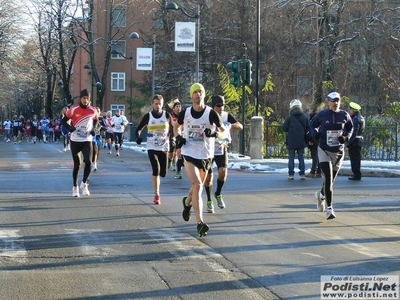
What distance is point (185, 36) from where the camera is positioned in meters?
31.0

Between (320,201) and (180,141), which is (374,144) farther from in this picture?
(180,141)

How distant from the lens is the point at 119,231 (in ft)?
32.0

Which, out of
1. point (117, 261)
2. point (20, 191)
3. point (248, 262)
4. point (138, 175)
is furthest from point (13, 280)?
point (138, 175)

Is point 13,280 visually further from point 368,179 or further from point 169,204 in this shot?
point 368,179

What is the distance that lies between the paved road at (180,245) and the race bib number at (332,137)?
1.10 m

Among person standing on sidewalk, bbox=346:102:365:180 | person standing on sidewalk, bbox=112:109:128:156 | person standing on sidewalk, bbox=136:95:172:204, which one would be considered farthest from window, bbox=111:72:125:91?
person standing on sidewalk, bbox=136:95:172:204

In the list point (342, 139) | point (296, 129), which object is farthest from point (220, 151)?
point (296, 129)

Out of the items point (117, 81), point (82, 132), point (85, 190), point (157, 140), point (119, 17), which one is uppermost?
point (119, 17)

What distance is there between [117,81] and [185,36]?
4621cm

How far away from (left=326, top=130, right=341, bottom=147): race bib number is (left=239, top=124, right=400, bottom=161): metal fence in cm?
1581

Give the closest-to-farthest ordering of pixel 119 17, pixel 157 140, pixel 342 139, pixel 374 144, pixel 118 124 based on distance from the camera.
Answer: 1. pixel 342 139
2. pixel 157 140
3. pixel 374 144
4. pixel 118 124
5. pixel 119 17

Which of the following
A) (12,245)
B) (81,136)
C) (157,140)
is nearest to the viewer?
(12,245)

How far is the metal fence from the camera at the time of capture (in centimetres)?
2681

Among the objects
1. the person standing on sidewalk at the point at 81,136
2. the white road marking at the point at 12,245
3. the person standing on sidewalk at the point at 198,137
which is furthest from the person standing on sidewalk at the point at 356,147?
the white road marking at the point at 12,245
